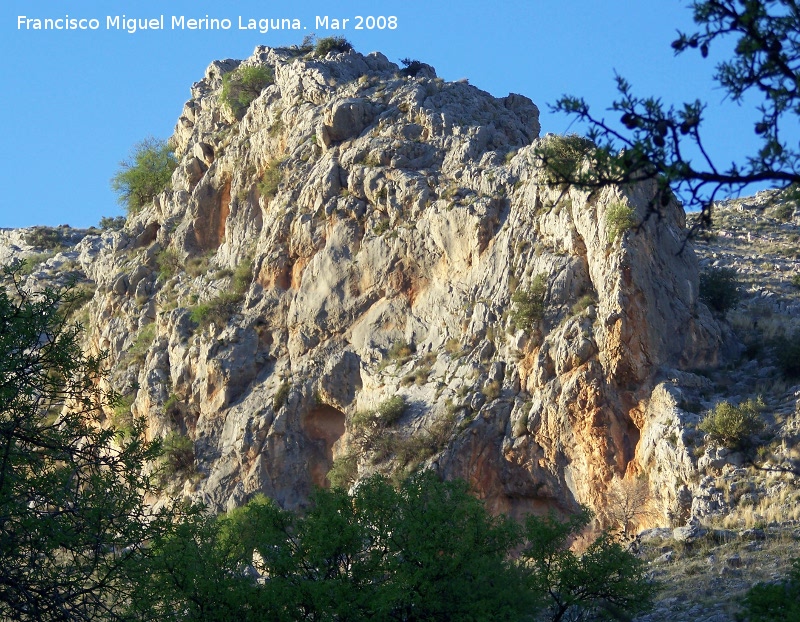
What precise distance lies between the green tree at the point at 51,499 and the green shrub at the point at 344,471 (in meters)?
14.2

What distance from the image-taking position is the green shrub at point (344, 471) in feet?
102

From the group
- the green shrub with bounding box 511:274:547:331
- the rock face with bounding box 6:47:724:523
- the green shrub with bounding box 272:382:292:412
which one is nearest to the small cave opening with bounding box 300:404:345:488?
the rock face with bounding box 6:47:724:523

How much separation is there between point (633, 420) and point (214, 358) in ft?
43.2

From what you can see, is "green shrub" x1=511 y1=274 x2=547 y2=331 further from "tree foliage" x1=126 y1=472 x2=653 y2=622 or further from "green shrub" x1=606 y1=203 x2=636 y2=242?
"tree foliage" x1=126 y1=472 x2=653 y2=622

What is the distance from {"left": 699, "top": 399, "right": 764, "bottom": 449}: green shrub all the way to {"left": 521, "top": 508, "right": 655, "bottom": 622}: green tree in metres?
5.73

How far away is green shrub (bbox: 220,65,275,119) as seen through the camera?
43031 millimetres

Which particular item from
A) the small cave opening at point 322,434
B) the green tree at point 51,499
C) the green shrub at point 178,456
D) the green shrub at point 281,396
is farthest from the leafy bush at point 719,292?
the green tree at point 51,499

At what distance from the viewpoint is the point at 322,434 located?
33156 millimetres

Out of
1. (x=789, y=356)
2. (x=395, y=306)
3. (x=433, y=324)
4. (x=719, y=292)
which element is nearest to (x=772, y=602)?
(x=789, y=356)

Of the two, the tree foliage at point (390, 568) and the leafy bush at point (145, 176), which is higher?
the leafy bush at point (145, 176)

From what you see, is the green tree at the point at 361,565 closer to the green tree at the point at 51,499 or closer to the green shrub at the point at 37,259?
the green tree at the point at 51,499

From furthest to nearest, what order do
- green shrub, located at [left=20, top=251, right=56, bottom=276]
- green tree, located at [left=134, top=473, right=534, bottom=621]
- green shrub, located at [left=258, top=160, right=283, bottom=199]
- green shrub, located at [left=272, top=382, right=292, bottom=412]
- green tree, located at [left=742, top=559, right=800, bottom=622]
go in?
green shrub, located at [left=20, top=251, right=56, bottom=276], green shrub, located at [left=258, top=160, right=283, bottom=199], green shrub, located at [left=272, top=382, right=292, bottom=412], green tree, located at [left=134, top=473, right=534, bottom=621], green tree, located at [left=742, top=559, right=800, bottom=622]

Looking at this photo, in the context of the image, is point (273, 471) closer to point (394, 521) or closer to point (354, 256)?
point (354, 256)

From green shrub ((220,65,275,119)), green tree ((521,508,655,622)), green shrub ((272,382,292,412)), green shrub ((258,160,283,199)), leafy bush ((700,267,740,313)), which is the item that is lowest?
green tree ((521,508,655,622))
